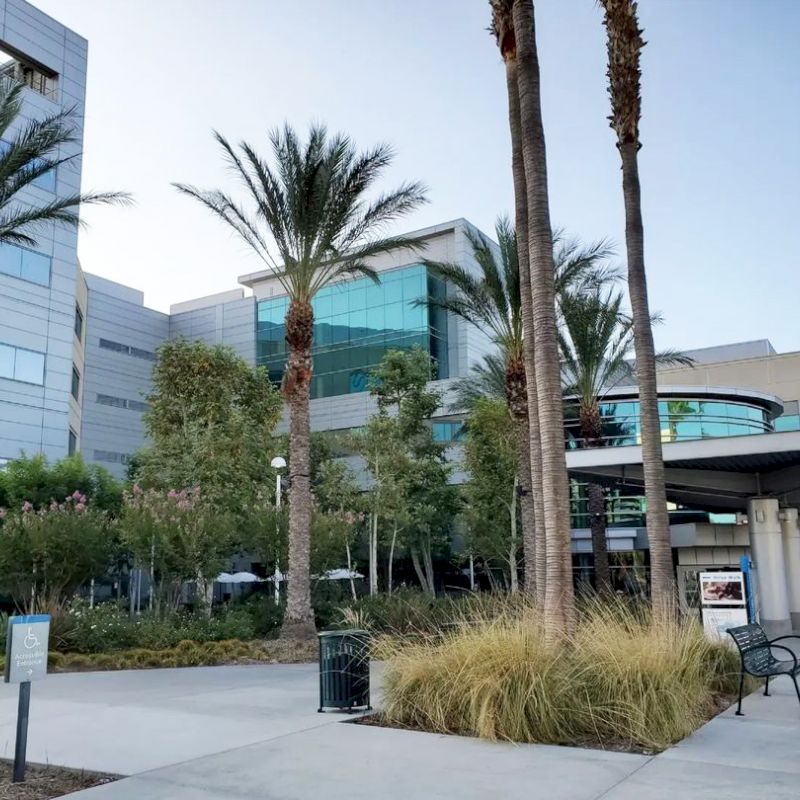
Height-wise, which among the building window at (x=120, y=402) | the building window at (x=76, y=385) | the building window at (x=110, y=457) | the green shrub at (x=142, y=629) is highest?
the building window at (x=120, y=402)

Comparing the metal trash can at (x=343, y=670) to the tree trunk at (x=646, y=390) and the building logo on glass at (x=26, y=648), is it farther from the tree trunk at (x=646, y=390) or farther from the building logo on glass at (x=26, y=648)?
the tree trunk at (x=646, y=390)

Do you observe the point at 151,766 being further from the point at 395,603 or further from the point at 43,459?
the point at 43,459

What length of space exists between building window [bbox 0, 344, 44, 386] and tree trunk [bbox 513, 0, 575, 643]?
37214mm

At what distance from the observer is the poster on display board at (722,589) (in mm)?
16828

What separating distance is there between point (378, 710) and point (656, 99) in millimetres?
13237

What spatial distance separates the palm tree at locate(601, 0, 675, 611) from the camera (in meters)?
14.7

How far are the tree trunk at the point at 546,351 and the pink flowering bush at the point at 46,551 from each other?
14238mm

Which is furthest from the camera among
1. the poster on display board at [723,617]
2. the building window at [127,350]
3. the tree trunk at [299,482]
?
the building window at [127,350]

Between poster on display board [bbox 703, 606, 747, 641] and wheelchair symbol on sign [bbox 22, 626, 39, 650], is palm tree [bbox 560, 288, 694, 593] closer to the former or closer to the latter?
poster on display board [bbox 703, 606, 747, 641]

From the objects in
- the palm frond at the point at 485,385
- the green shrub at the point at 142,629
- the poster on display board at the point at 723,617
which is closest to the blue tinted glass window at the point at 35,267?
the palm frond at the point at 485,385

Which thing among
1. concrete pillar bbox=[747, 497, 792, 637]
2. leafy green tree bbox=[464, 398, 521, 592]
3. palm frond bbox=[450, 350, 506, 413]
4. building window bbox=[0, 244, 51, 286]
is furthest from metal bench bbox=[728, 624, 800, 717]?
building window bbox=[0, 244, 51, 286]

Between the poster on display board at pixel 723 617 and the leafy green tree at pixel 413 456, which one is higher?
the leafy green tree at pixel 413 456

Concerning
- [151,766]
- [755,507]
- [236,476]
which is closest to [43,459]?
[236,476]

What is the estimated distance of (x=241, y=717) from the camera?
1029cm
